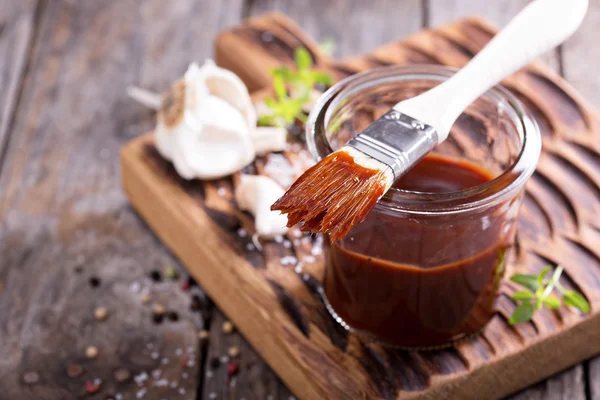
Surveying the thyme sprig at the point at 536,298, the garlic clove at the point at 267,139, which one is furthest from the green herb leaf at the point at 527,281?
the garlic clove at the point at 267,139

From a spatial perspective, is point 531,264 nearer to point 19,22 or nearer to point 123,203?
point 123,203

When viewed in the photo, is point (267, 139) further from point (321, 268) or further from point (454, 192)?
point (454, 192)

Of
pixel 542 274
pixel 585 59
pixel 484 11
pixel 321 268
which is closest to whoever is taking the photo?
pixel 542 274

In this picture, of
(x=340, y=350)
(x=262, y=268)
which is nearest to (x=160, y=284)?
(x=262, y=268)

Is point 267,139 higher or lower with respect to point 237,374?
higher

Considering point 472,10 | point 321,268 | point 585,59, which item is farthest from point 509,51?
point 472,10

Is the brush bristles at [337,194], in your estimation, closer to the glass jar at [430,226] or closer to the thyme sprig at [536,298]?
the glass jar at [430,226]
